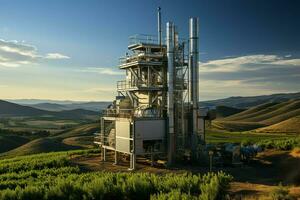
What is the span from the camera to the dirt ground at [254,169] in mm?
23108

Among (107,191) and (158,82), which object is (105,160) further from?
(107,191)

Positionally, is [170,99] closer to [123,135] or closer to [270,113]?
[123,135]

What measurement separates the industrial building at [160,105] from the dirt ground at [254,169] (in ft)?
4.11

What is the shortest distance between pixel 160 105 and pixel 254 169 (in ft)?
29.0

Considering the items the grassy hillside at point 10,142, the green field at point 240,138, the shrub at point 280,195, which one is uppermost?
the shrub at point 280,195

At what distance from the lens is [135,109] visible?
3416 cm

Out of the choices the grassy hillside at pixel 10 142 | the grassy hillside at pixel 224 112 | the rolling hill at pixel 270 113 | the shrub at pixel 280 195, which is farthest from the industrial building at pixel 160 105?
the grassy hillside at pixel 224 112

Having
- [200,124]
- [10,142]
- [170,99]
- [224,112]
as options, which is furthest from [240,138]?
[224,112]

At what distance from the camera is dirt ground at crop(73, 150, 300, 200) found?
75.8 ft

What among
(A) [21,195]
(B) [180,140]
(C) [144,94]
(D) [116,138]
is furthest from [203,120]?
(A) [21,195]

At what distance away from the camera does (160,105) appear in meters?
34.3

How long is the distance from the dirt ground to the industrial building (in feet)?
4.11

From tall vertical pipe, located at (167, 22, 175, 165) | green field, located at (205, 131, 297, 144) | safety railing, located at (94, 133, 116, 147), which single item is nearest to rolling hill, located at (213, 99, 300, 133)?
green field, located at (205, 131, 297, 144)

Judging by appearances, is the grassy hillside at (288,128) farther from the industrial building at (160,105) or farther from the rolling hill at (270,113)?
the industrial building at (160,105)
